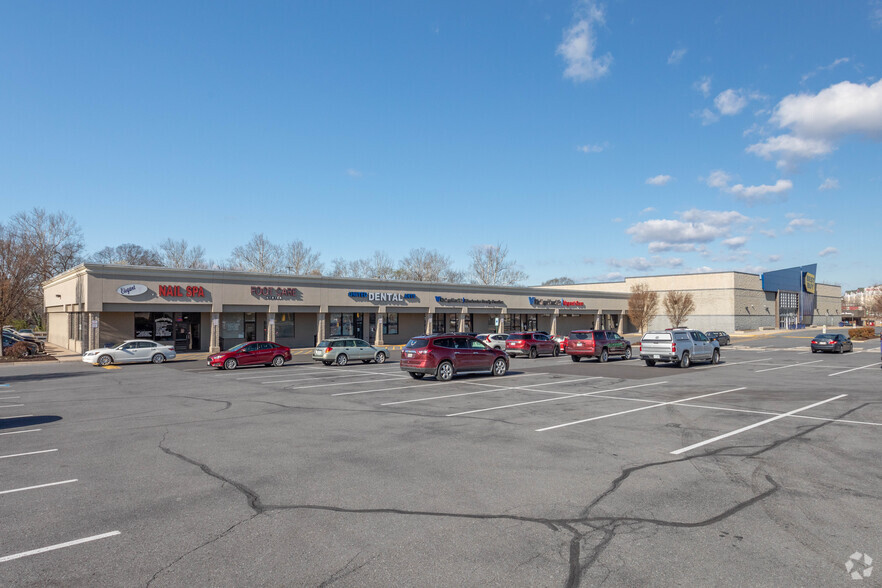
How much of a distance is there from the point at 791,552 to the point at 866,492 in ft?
9.45

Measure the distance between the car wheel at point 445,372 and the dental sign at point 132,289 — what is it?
23156 millimetres

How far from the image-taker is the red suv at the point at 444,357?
20625 millimetres

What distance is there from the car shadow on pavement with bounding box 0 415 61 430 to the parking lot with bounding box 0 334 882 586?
11cm

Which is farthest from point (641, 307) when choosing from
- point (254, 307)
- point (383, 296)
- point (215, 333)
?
point (215, 333)

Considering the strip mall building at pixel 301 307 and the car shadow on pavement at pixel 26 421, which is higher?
the strip mall building at pixel 301 307

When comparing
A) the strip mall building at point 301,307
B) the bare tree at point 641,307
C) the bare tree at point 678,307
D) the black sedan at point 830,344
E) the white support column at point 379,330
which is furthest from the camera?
the bare tree at point 678,307

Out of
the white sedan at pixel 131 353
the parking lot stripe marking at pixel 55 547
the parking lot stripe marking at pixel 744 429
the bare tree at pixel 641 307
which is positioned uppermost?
the bare tree at pixel 641 307

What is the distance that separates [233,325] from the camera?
39719 millimetres

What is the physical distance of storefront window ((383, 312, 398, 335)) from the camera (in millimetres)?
48781

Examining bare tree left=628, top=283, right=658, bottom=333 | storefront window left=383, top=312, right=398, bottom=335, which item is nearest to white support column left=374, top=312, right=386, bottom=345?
storefront window left=383, top=312, right=398, bottom=335

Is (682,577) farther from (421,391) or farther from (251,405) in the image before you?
(421,391)

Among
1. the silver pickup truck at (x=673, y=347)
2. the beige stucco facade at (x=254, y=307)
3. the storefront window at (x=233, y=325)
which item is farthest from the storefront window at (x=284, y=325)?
the silver pickup truck at (x=673, y=347)

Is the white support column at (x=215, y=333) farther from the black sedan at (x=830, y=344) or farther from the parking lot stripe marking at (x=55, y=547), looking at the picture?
the black sedan at (x=830, y=344)

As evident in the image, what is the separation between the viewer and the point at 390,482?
24.2 feet
